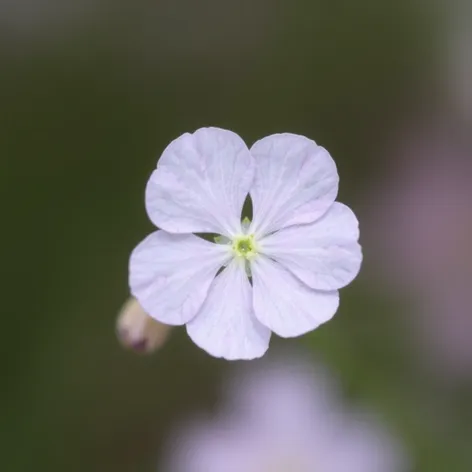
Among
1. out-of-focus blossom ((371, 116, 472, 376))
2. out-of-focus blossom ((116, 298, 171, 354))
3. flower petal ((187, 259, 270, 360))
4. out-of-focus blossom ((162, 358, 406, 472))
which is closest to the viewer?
flower petal ((187, 259, 270, 360))

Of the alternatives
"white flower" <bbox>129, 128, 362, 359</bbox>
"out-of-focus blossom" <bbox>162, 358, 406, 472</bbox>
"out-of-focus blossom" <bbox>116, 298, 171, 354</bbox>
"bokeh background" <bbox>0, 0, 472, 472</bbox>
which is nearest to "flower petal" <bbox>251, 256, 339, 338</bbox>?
"white flower" <bbox>129, 128, 362, 359</bbox>

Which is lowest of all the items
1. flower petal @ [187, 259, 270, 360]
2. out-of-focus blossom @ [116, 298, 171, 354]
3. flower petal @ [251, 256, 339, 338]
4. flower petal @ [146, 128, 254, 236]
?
out-of-focus blossom @ [116, 298, 171, 354]

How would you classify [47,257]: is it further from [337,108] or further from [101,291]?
[337,108]

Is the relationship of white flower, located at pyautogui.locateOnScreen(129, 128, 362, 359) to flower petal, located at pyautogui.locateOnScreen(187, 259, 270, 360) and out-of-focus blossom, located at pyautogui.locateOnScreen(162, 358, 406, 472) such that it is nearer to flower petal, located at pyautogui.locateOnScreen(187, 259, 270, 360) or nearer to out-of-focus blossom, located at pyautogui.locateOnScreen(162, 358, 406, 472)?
flower petal, located at pyautogui.locateOnScreen(187, 259, 270, 360)

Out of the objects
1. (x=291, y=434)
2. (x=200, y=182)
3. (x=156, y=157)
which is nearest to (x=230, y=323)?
(x=200, y=182)

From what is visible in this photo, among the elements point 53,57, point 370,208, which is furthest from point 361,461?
point 53,57

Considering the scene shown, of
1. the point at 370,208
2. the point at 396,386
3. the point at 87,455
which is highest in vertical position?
the point at 370,208
